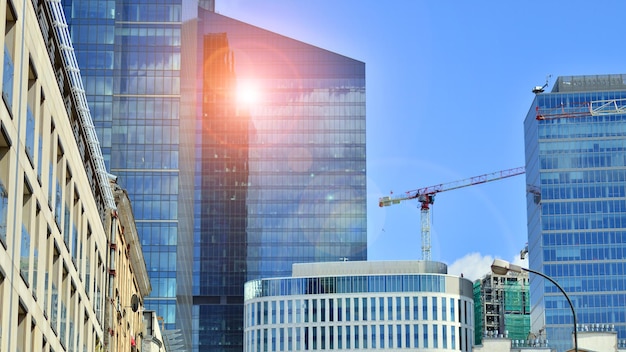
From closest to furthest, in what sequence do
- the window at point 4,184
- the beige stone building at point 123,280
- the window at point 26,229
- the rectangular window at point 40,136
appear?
the window at point 4,184 → the window at point 26,229 → the rectangular window at point 40,136 → the beige stone building at point 123,280

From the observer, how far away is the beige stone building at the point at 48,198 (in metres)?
41.7

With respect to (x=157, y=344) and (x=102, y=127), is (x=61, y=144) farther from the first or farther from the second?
(x=102, y=127)

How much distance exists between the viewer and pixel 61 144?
55562mm

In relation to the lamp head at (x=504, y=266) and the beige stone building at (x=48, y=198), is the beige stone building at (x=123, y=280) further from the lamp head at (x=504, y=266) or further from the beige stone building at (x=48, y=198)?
the lamp head at (x=504, y=266)

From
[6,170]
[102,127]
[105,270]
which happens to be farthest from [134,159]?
[6,170]

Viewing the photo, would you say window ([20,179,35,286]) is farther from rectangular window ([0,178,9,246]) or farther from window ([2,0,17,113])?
window ([2,0,17,113])

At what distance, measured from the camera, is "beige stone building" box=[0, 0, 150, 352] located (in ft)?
137

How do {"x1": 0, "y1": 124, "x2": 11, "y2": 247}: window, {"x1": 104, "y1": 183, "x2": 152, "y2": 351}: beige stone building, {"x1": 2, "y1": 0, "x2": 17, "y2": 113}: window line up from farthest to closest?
{"x1": 104, "y1": 183, "x2": 152, "y2": 351}: beige stone building
{"x1": 0, "y1": 124, "x2": 11, "y2": 247}: window
{"x1": 2, "y1": 0, "x2": 17, "y2": 113}: window

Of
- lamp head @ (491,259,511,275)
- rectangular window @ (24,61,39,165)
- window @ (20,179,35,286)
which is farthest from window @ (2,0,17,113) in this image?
lamp head @ (491,259,511,275)

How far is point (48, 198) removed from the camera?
170 feet

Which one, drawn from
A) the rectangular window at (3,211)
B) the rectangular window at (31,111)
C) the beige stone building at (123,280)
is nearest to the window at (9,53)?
the rectangular window at (3,211)

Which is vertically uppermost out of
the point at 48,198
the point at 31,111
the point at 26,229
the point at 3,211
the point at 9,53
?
the point at 9,53

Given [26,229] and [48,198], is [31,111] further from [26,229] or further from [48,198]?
[48,198]

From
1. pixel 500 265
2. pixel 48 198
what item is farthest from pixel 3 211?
pixel 500 265
